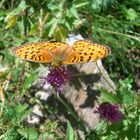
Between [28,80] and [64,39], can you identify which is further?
[64,39]

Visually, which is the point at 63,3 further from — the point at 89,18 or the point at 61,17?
the point at 89,18

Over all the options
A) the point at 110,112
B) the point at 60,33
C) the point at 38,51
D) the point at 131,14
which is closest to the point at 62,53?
the point at 38,51

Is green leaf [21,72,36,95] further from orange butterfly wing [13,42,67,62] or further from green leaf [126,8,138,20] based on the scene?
green leaf [126,8,138,20]

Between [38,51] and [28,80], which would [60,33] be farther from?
[38,51]

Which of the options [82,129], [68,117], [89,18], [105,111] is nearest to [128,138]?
[105,111]

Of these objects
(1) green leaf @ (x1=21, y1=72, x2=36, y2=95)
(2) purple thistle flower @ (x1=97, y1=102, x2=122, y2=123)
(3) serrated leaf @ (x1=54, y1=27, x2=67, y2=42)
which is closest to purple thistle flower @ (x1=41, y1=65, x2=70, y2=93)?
(2) purple thistle flower @ (x1=97, y1=102, x2=122, y2=123)

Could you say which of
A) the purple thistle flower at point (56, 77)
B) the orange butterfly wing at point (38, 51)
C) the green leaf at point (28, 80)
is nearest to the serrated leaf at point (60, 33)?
the green leaf at point (28, 80)
